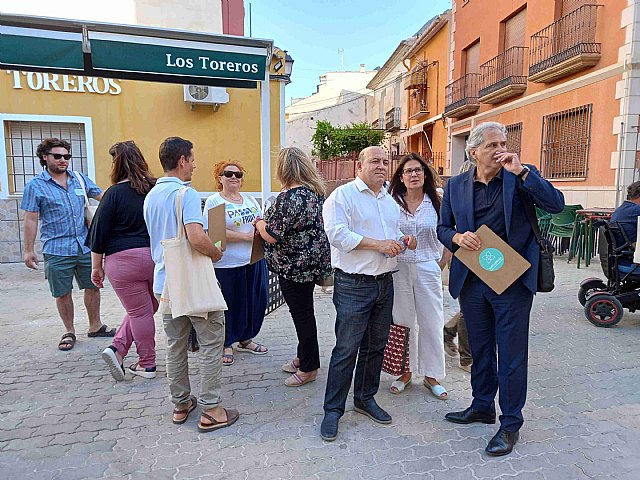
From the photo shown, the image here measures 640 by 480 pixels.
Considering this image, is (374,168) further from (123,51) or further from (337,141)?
(337,141)

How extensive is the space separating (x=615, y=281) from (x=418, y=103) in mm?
18862

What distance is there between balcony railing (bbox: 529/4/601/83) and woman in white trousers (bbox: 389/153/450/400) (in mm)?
9028

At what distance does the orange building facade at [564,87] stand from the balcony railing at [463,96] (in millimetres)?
54

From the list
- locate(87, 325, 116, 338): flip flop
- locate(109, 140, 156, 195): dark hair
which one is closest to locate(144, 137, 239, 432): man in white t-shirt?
locate(109, 140, 156, 195): dark hair

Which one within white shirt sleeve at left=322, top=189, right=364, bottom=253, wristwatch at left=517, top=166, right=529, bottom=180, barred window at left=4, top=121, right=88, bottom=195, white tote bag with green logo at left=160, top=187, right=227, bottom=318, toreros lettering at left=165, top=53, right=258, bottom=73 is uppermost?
toreros lettering at left=165, top=53, right=258, bottom=73

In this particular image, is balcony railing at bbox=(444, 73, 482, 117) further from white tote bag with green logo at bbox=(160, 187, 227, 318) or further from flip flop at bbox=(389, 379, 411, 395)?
white tote bag with green logo at bbox=(160, 187, 227, 318)

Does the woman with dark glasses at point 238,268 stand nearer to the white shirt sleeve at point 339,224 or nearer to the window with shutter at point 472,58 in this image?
the white shirt sleeve at point 339,224

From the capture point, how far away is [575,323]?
513 centimetres

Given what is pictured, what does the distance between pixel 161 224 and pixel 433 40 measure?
20.8 metres

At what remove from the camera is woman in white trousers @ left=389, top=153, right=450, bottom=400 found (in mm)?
3354

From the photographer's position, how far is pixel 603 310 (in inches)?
194

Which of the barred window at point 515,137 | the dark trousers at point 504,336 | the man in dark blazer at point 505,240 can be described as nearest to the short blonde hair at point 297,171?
the man in dark blazer at point 505,240

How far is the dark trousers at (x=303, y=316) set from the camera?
11.2 ft

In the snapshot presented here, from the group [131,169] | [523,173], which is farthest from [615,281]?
[131,169]
